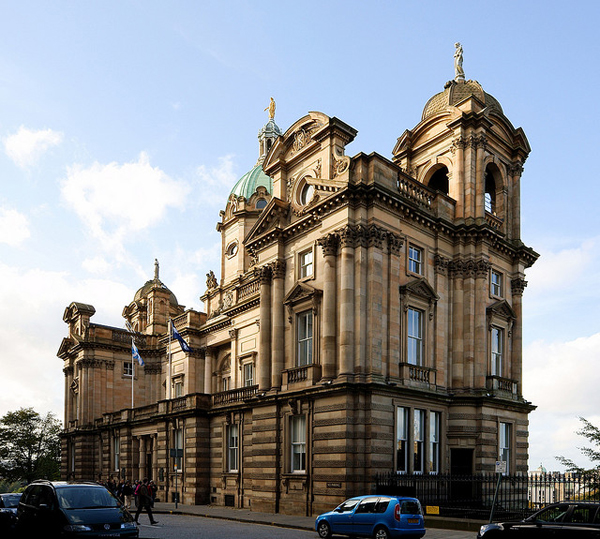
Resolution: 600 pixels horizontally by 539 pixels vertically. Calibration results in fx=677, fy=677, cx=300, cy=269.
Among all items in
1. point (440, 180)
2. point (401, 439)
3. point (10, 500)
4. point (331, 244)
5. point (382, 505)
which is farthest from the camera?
point (440, 180)

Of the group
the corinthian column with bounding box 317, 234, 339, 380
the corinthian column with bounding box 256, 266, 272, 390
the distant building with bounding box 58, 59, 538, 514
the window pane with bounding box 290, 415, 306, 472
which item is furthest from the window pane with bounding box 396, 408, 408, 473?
the corinthian column with bounding box 256, 266, 272, 390

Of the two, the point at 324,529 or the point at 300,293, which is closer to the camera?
the point at 324,529

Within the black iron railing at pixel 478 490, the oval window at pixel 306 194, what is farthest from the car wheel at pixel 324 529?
the oval window at pixel 306 194

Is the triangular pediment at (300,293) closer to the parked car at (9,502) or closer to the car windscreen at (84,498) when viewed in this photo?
the parked car at (9,502)

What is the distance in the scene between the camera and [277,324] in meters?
35.5

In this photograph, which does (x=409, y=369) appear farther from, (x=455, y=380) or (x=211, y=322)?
(x=211, y=322)

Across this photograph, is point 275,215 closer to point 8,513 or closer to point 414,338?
point 414,338

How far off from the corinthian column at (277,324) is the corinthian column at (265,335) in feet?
2.23

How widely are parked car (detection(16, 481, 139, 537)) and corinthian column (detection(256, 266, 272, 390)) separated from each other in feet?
56.8

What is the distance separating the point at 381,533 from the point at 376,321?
10595 millimetres

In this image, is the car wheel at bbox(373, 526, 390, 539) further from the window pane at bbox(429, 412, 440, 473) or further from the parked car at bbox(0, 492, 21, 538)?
the parked car at bbox(0, 492, 21, 538)

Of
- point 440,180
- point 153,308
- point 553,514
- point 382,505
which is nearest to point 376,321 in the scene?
point 382,505

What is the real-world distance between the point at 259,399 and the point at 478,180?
16.5 meters

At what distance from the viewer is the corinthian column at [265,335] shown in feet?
118
